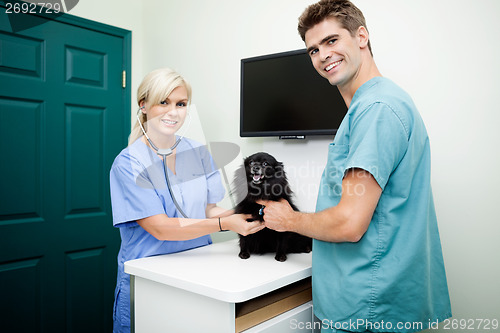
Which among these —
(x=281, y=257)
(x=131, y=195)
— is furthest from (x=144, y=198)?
(x=281, y=257)

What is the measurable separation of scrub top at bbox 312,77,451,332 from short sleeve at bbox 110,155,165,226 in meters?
0.78

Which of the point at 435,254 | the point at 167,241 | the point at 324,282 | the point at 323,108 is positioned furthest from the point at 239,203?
the point at 435,254

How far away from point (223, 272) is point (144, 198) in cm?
46

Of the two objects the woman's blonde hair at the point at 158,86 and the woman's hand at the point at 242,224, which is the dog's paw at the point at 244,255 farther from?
the woman's blonde hair at the point at 158,86

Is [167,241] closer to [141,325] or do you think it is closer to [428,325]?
[141,325]

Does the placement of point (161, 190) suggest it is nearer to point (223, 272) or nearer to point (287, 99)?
point (223, 272)

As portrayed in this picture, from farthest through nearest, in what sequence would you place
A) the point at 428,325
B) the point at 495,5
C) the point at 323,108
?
the point at 323,108 → the point at 495,5 → the point at 428,325

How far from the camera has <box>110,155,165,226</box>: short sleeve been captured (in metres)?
1.45

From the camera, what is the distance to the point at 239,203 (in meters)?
1.49

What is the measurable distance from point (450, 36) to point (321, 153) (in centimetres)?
76

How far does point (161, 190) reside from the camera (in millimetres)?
1549

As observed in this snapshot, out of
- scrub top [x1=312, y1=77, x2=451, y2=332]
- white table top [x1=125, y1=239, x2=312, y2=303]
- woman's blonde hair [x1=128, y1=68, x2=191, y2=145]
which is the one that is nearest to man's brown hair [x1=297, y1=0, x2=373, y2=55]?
scrub top [x1=312, y1=77, x2=451, y2=332]

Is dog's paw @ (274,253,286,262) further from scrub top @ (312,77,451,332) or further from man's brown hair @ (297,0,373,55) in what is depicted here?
man's brown hair @ (297,0,373,55)

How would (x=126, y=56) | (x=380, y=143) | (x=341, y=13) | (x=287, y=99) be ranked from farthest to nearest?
1. (x=126, y=56)
2. (x=287, y=99)
3. (x=341, y=13)
4. (x=380, y=143)
